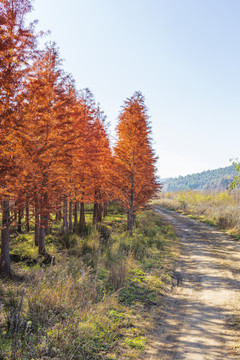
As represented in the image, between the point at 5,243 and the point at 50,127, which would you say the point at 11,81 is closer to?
the point at 50,127

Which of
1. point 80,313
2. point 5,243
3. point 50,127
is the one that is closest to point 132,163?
point 50,127

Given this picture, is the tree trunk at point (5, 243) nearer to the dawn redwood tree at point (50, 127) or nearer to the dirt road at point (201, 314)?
the dawn redwood tree at point (50, 127)

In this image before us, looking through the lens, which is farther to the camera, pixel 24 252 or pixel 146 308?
pixel 24 252

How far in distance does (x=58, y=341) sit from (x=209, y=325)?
10.4 ft

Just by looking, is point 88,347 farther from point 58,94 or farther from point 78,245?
point 58,94

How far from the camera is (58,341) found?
12.0ft

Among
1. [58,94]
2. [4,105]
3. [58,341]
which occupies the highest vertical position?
[58,94]

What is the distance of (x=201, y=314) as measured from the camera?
5273 mm

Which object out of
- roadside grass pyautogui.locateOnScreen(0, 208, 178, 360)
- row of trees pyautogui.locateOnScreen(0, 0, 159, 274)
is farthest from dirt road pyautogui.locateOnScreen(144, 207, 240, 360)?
row of trees pyautogui.locateOnScreen(0, 0, 159, 274)

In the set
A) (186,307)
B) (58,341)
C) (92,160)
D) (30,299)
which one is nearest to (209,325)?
(186,307)

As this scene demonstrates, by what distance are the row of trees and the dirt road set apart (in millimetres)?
5144

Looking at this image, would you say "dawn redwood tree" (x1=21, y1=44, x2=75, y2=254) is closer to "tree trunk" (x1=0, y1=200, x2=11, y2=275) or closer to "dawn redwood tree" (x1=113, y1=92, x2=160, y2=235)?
"tree trunk" (x1=0, y1=200, x2=11, y2=275)

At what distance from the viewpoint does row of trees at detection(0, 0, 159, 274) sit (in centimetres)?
667

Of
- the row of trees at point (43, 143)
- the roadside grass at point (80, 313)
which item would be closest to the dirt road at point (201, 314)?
the roadside grass at point (80, 313)
